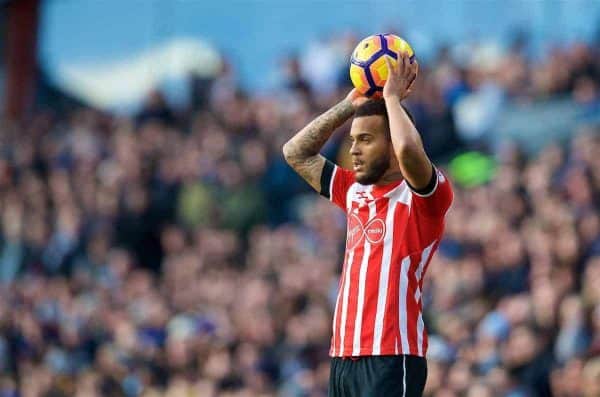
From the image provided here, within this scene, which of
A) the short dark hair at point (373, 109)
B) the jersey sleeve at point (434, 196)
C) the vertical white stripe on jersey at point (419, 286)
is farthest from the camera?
the short dark hair at point (373, 109)

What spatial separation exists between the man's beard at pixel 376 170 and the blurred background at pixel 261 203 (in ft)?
11.8

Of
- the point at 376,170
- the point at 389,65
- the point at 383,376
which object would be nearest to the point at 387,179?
the point at 376,170

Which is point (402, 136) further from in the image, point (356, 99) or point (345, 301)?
point (345, 301)

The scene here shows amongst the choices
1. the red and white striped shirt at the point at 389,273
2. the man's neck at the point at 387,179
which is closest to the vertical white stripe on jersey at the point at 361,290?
the red and white striped shirt at the point at 389,273

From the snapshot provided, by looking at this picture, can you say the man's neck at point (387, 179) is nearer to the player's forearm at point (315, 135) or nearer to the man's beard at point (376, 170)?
the man's beard at point (376, 170)

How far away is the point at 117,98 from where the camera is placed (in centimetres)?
1930

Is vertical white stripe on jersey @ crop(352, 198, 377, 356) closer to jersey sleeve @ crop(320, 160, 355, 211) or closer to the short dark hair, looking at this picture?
jersey sleeve @ crop(320, 160, 355, 211)

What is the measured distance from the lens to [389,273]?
5.68 m

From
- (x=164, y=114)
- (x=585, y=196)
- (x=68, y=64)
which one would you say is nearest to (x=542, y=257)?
(x=585, y=196)

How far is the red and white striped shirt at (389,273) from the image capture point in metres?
5.64

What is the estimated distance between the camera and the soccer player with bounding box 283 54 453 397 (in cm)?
560

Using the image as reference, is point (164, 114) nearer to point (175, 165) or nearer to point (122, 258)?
point (175, 165)

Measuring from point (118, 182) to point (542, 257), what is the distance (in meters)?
7.44

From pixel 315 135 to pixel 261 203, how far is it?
8.65 meters
